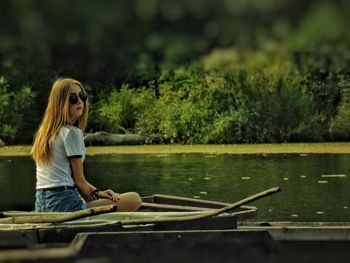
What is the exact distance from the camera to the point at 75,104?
384cm

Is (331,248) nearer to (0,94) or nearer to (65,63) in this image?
(0,94)

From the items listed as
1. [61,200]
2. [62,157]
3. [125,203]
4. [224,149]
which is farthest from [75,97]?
[224,149]

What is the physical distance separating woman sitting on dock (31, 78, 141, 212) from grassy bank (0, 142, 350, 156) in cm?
798

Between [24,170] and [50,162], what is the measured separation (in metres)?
6.02

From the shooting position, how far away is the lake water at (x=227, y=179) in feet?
20.7

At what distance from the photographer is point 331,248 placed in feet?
12.4

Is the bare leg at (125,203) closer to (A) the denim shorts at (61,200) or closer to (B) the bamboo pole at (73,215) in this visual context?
(A) the denim shorts at (61,200)

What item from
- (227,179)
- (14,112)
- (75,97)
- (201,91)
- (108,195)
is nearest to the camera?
(75,97)

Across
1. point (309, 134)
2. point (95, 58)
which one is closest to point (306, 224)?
point (309, 134)

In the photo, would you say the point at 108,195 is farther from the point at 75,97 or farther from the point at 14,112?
the point at 14,112

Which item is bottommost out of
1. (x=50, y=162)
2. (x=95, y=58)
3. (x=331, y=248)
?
(x=331, y=248)

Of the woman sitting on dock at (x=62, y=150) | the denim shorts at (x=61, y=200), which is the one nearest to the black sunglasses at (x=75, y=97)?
the woman sitting on dock at (x=62, y=150)

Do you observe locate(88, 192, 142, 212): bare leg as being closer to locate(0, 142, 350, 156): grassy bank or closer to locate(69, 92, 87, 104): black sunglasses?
locate(69, 92, 87, 104): black sunglasses

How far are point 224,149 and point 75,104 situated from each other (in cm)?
883
